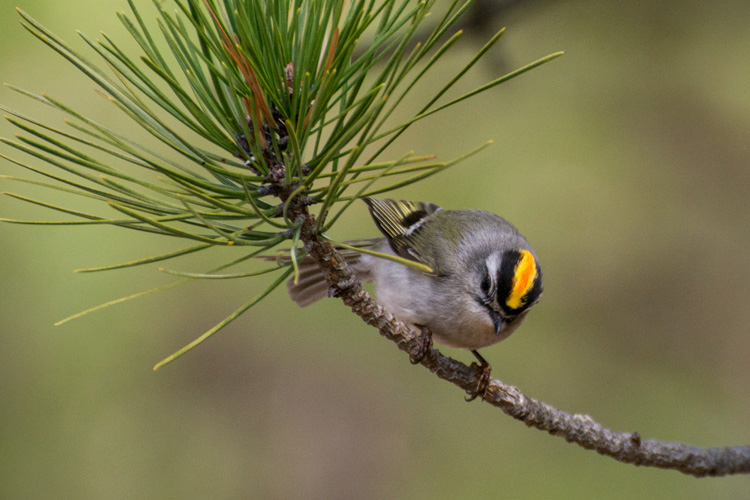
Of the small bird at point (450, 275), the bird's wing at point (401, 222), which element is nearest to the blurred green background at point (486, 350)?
the bird's wing at point (401, 222)

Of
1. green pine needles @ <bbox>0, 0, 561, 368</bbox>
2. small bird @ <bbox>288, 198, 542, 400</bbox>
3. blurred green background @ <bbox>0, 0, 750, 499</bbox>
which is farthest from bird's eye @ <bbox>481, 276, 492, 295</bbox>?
green pine needles @ <bbox>0, 0, 561, 368</bbox>

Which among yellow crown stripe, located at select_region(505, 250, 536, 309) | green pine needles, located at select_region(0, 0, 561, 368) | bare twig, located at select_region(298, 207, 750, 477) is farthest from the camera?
yellow crown stripe, located at select_region(505, 250, 536, 309)

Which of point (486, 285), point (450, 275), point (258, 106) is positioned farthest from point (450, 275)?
point (258, 106)

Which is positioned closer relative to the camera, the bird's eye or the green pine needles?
the green pine needles

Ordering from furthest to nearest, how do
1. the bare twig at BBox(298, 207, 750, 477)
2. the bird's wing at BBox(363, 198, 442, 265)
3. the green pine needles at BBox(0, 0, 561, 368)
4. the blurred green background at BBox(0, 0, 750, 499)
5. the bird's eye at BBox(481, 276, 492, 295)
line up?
the blurred green background at BBox(0, 0, 750, 499), the bird's wing at BBox(363, 198, 442, 265), the bird's eye at BBox(481, 276, 492, 295), the bare twig at BBox(298, 207, 750, 477), the green pine needles at BBox(0, 0, 561, 368)

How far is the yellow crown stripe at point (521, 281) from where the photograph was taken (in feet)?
5.07

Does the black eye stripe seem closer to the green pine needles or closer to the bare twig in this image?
the bare twig

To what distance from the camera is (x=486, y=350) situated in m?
2.30

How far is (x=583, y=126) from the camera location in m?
2.36

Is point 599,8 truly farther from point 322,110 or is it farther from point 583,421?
point 322,110

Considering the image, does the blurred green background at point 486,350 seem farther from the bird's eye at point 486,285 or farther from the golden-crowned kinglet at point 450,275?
the bird's eye at point 486,285

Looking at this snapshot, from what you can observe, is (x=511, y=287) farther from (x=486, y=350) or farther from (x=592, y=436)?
Result: (x=486, y=350)

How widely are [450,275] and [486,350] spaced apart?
0.66 meters

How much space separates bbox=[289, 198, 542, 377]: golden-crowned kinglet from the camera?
1595mm
